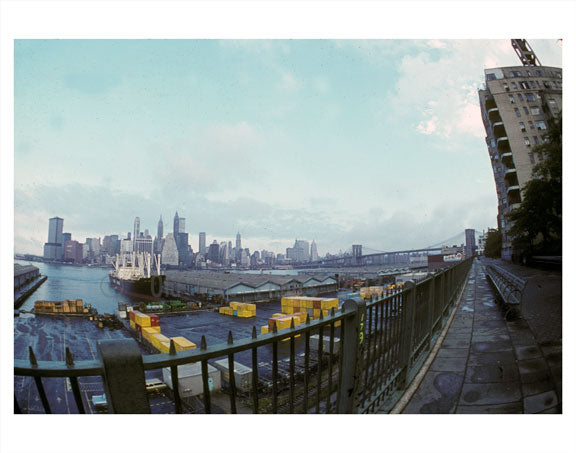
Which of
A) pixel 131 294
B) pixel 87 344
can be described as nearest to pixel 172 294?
pixel 131 294

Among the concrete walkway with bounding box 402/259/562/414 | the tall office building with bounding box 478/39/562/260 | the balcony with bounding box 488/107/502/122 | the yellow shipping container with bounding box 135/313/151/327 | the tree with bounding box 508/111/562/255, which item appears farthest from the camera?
the balcony with bounding box 488/107/502/122

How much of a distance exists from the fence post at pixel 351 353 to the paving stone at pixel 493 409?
84cm

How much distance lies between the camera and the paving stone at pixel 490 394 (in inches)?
80.1

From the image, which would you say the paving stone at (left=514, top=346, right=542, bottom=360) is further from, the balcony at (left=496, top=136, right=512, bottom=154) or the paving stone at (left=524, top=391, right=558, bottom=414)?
the balcony at (left=496, top=136, right=512, bottom=154)

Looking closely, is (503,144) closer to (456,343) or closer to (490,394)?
(456,343)

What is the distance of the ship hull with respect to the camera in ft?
127

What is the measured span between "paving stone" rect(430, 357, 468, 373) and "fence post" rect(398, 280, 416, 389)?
1.16ft

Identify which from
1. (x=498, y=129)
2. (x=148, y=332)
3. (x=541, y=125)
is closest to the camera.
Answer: (x=541, y=125)

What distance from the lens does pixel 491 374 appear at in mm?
2389

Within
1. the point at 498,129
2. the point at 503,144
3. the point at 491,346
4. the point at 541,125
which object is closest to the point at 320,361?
the point at 491,346

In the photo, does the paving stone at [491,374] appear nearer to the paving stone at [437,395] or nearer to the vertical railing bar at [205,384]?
the paving stone at [437,395]

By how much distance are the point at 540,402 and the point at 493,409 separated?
0.28 meters

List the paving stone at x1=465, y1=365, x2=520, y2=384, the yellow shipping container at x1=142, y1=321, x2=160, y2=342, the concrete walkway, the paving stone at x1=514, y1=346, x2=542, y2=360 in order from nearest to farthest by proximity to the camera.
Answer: the concrete walkway < the paving stone at x1=465, y1=365, x2=520, y2=384 < the paving stone at x1=514, y1=346, x2=542, y2=360 < the yellow shipping container at x1=142, y1=321, x2=160, y2=342

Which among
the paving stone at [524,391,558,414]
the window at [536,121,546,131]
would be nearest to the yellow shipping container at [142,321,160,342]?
the paving stone at [524,391,558,414]
